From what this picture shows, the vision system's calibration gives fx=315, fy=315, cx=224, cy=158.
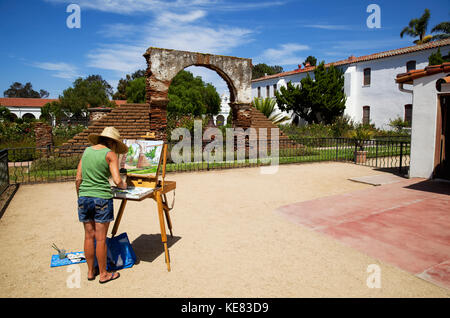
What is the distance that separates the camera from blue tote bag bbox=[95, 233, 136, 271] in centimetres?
394

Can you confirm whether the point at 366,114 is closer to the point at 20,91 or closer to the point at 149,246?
the point at 149,246

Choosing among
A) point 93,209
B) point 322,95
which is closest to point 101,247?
point 93,209

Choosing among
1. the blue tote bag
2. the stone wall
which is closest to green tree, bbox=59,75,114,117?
the stone wall

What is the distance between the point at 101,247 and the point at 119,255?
47 cm

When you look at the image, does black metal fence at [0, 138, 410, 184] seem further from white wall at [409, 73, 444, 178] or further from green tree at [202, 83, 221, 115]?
green tree at [202, 83, 221, 115]

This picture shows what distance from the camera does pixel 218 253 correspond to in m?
4.43

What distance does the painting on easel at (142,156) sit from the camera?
170 inches

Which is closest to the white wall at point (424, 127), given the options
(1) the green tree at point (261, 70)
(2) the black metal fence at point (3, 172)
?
(2) the black metal fence at point (3, 172)

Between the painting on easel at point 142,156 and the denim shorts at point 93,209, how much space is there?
0.83 m

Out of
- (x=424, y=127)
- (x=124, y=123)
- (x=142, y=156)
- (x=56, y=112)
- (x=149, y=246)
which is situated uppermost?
(x=56, y=112)

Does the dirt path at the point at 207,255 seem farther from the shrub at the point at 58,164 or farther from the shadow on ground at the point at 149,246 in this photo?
the shrub at the point at 58,164

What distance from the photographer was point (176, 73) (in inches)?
575
